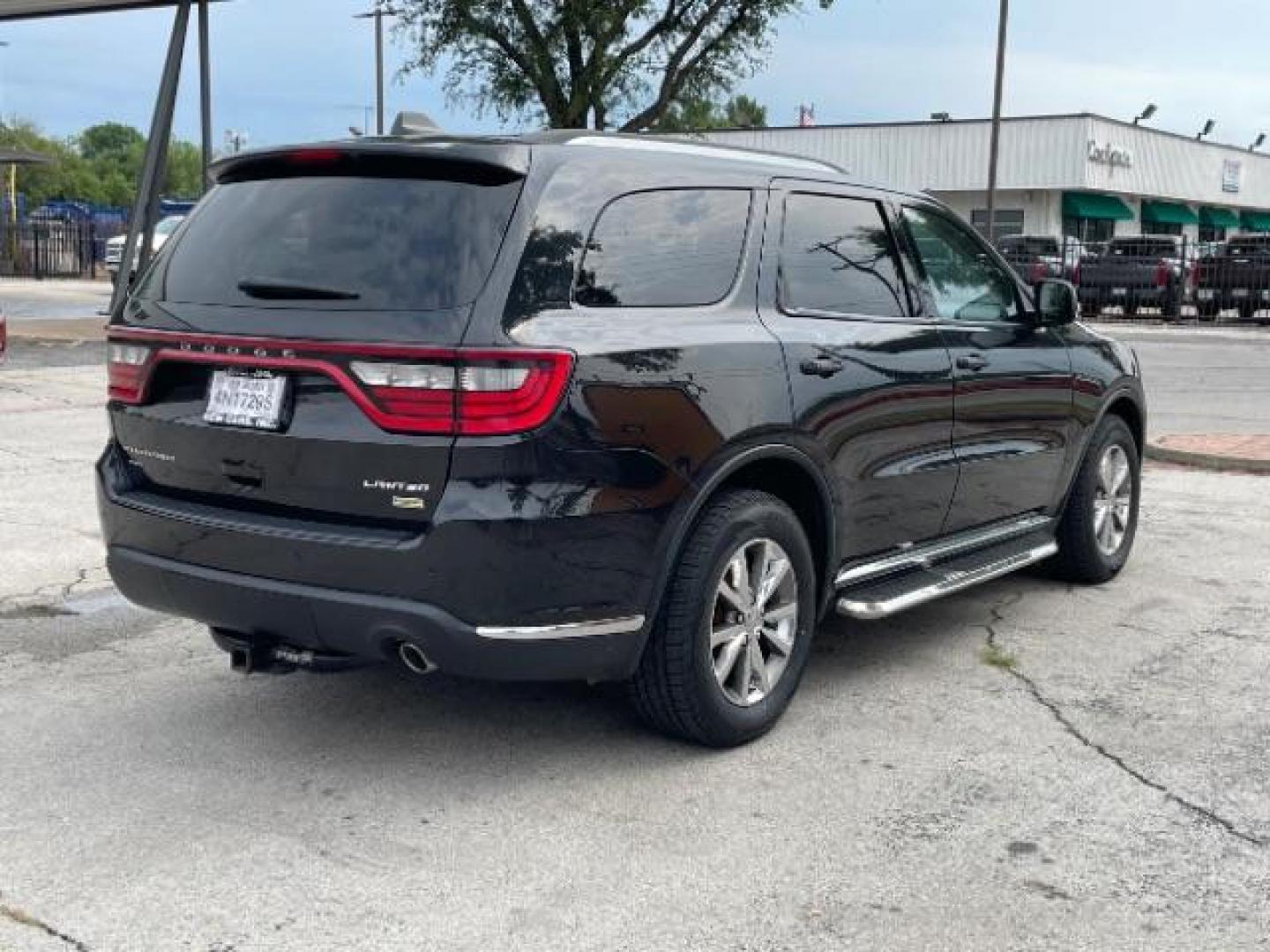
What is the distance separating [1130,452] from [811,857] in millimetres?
3880

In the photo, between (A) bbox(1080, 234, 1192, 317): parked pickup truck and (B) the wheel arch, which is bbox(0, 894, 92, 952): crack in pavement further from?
(A) bbox(1080, 234, 1192, 317): parked pickup truck

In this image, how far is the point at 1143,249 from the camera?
30.4 meters

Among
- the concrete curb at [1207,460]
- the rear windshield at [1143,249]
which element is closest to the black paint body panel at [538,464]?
the concrete curb at [1207,460]

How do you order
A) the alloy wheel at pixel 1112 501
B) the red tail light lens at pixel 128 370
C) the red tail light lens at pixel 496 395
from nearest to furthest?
the red tail light lens at pixel 496 395 → the red tail light lens at pixel 128 370 → the alloy wheel at pixel 1112 501

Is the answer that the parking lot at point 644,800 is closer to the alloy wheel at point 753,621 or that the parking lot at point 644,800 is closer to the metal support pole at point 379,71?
the alloy wheel at point 753,621

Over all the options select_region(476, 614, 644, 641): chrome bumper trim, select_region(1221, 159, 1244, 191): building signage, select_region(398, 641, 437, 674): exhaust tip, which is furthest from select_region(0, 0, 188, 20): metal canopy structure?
Answer: select_region(1221, 159, 1244, 191): building signage

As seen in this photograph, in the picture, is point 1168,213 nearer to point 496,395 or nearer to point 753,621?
point 753,621

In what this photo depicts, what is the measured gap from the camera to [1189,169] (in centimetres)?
5450

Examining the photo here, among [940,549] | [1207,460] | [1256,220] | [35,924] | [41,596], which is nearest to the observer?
[35,924]

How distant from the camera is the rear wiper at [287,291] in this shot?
12.7 feet

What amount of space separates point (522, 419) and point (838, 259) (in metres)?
1.74

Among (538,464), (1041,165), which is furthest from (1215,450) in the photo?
(1041,165)

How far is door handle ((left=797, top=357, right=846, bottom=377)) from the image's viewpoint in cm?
450

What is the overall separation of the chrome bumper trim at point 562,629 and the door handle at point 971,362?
2.04 meters
